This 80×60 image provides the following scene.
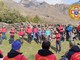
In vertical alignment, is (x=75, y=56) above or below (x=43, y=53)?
below

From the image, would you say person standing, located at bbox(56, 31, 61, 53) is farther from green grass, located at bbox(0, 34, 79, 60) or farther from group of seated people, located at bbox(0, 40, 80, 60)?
group of seated people, located at bbox(0, 40, 80, 60)

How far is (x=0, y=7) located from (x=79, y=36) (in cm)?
2239

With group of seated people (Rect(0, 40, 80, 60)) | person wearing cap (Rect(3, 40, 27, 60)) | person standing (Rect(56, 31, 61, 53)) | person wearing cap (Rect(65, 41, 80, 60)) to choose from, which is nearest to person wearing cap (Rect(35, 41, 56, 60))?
group of seated people (Rect(0, 40, 80, 60))

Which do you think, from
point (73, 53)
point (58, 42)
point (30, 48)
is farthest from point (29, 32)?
point (73, 53)

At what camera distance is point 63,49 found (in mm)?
23922

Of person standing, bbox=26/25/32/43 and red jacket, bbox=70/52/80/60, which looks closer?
red jacket, bbox=70/52/80/60

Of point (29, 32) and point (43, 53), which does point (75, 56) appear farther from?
point (29, 32)

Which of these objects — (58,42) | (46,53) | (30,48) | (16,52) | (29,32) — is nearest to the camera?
(16,52)

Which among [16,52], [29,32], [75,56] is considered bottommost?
[29,32]

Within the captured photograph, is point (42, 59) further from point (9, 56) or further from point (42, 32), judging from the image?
point (42, 32)

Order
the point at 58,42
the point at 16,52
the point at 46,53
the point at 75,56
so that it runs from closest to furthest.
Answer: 1. the point at 16,52
2. the point at 46,53
3. the point at 75,56
4. the point at 58,42

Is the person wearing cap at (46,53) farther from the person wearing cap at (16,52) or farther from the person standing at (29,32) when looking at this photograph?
the person standing at (29,32)

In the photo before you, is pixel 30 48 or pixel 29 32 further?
pixel 29 32

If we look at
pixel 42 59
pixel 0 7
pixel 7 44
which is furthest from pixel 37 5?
pixel 42 59
